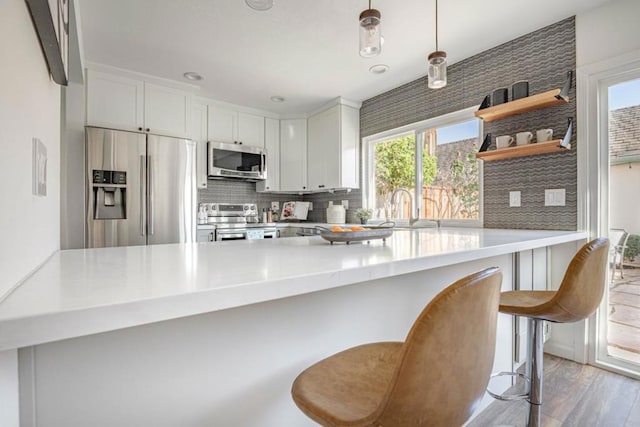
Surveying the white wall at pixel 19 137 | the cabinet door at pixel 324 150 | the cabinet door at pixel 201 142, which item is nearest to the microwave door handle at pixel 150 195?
the cabinet door at pixel 201 142

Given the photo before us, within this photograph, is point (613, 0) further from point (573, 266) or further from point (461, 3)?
point (573, 266)

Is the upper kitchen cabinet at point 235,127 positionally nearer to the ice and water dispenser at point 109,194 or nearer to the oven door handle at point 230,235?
the oven door handle at point 230,235

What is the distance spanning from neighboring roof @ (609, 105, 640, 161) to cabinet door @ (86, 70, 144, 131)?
3.84m

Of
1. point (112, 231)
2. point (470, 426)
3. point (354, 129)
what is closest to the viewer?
point (470, 426)

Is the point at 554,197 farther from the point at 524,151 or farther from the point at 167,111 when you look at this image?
the point at 167,111

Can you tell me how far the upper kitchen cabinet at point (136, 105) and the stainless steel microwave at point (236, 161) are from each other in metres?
0.45

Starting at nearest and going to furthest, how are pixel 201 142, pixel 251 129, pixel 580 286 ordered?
pixel 580 286 → pixel 201 142 → pixel 251 129

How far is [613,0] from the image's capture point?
6.55ft

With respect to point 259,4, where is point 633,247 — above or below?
below

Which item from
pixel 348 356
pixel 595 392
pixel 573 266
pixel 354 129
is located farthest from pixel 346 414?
pixel 354 129

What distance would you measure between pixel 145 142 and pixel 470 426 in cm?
326

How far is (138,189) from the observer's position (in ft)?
9.41

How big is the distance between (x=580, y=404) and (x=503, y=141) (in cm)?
172

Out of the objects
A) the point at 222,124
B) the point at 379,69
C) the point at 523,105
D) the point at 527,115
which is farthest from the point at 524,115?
the point at 222,124
